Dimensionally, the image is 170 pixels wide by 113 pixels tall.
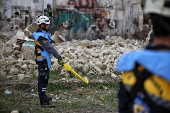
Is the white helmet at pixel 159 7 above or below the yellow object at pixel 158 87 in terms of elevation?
above

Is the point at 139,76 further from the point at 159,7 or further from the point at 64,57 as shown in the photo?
the point at 64,57

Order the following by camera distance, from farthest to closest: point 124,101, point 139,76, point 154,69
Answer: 1. point 124,101
2. point 139,76
3. point 154,69

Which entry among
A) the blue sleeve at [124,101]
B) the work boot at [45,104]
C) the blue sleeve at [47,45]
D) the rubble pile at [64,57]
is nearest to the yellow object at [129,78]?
the blue sleeve at [124,101]

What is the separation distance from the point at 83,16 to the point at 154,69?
45.4ft

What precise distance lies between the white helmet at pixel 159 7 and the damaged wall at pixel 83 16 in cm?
1344

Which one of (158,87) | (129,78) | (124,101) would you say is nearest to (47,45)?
(124,101)

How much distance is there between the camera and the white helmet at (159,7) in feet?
6.12

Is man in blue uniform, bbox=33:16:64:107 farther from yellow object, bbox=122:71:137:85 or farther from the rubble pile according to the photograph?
yellow object, bbox=122:71:137:85

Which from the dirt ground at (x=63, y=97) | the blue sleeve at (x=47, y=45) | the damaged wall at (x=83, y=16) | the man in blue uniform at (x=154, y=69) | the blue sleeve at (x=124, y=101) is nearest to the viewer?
the man in blue uniform at (x=154, y=69)

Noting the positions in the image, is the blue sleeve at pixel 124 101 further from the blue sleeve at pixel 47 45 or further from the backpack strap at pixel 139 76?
the blue sleeve at pixel 47 45

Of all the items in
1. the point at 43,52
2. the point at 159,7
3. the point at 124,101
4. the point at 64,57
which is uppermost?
the point at 159,7

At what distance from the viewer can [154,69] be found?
1.83m

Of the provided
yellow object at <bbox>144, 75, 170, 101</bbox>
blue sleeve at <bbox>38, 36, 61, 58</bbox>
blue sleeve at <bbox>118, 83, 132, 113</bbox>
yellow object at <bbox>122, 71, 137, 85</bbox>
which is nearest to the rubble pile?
blue sleeve at <bbox>38, 36, 61, 58</bbox>

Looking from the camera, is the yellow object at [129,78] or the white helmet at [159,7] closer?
the white helmet at [159,7]
